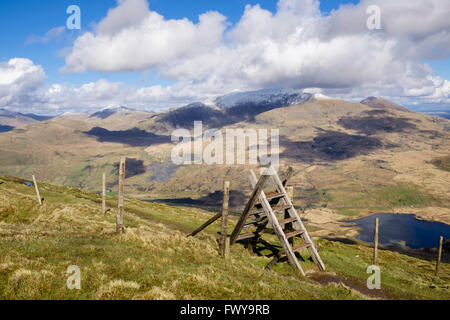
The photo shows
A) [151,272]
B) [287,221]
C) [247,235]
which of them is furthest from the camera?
[247,235]

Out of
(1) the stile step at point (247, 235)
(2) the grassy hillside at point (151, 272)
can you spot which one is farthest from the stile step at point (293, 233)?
(1) the stile step at point (247, 235)

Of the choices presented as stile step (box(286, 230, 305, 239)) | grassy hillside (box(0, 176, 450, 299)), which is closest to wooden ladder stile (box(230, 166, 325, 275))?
stile step (box(286, 230, 305, 239))

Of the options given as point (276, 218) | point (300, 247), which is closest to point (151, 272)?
point (276, 218)

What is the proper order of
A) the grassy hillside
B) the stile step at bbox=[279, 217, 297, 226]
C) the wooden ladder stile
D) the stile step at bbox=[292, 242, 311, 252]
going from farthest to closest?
the stile step at bbox=[279, 217, 297, 226] → the stile step at bbox=[292, 242, 311, 252] → the wooden ladder stile → the grassy hillside

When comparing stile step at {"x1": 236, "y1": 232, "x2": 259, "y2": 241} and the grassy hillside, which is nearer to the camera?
the grassy hillside

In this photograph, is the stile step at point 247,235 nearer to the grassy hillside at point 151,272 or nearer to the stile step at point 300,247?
the grassy hillside at point 151,272

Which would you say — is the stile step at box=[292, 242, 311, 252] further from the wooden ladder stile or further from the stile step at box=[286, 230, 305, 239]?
the stile step at box=[286, 230, 305, 239]

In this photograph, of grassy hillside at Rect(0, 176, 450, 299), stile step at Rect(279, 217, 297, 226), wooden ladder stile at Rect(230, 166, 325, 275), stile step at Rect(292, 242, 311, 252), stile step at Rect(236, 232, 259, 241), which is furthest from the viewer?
stile step at Rect(236, 232, 259, 241)

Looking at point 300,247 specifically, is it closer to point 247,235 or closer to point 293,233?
point 293,233

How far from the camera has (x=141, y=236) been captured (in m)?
17.9
